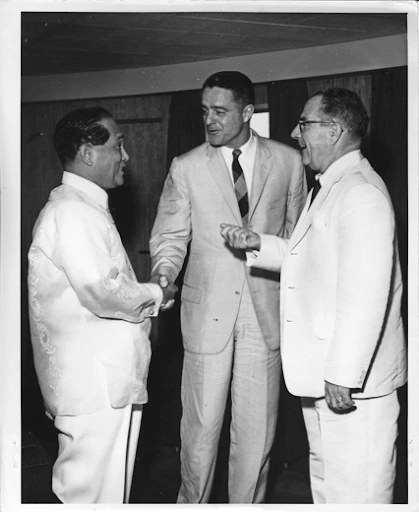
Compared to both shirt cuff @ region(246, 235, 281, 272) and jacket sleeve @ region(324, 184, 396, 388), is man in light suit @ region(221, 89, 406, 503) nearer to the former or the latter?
jacket sleeve @ region(324, 184, 396, 388)

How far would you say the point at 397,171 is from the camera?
3361 mm

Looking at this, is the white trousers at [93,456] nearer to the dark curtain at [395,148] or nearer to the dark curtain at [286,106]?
the dark curtain at [395,148]

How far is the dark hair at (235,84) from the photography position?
10.9ft

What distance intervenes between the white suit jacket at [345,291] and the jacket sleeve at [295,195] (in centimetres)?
25

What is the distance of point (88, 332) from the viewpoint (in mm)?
3055

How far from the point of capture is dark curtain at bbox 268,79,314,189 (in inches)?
140

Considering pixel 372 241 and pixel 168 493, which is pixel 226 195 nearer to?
pixel 372 241

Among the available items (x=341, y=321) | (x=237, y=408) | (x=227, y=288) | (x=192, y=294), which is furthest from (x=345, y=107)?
(x=237, y=408)

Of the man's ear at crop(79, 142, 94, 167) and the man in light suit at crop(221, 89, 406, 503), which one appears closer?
the man in light suit at crop(221, 89, 406, 503)

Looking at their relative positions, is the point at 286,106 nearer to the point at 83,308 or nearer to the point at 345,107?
the point at 345,107

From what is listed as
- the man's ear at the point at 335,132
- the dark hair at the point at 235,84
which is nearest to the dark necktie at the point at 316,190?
the man's ear at the point at 335,132

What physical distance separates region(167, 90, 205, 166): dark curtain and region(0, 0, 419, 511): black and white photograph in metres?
0.02

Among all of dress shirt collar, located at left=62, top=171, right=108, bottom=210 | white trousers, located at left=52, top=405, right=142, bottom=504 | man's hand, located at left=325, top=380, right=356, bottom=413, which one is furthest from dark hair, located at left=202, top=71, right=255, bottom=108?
white trousers, located at left=52, top=405, right=142, bottom=504

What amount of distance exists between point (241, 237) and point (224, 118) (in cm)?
59
